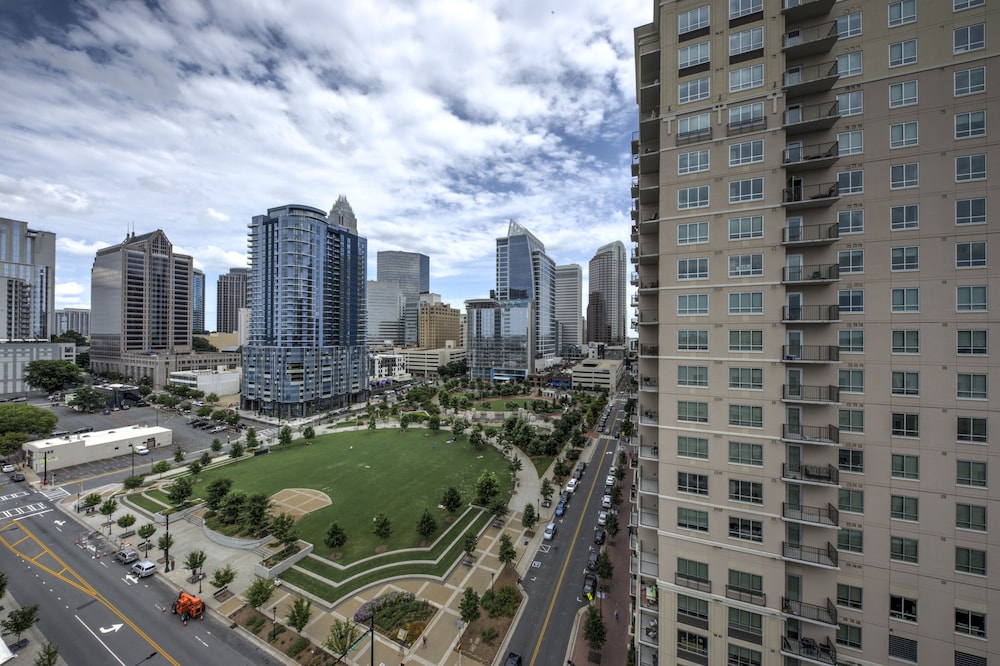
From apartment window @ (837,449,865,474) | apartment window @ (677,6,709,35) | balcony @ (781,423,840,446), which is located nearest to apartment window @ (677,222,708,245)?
balcony @ (781,423,840,446)

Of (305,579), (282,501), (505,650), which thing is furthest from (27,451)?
(505,650)

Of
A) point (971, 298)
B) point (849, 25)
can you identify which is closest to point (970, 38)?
point (849, 25)

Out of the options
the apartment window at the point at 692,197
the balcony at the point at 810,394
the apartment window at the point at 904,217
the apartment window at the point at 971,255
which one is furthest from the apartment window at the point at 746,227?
the balcony at the point at 810,394

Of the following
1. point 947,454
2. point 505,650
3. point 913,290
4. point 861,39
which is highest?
point 861,39

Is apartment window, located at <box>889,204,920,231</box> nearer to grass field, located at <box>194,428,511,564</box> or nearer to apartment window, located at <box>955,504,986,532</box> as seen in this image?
apartment window, located at <box>955,504,986,532</box>

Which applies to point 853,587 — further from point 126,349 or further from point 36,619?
point 126,349
